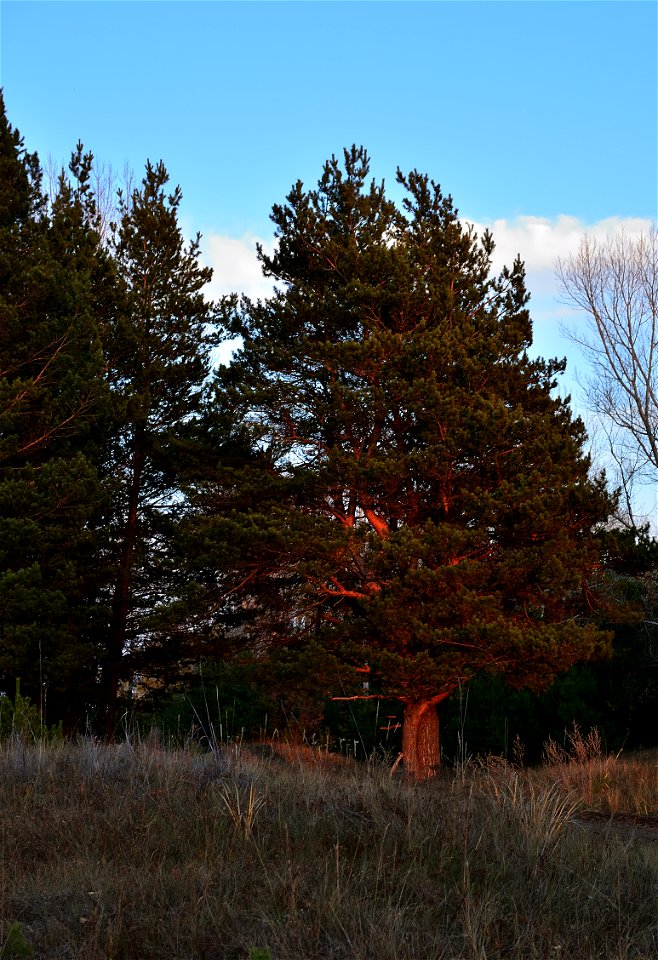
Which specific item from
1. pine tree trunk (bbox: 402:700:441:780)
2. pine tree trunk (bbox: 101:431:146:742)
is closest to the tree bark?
pine tree trunk (bbox: 402:700:441:780)

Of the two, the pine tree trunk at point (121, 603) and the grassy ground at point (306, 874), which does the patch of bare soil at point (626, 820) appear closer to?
the grassy ground at point (306, 874)

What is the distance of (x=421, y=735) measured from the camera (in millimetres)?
16031

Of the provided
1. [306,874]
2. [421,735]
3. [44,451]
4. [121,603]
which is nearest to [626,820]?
[421,735]

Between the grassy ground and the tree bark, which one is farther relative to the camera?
the tree bark

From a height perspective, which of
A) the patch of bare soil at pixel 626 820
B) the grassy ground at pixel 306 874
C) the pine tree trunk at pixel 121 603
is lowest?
the patch of bare soil at pixel 626 820

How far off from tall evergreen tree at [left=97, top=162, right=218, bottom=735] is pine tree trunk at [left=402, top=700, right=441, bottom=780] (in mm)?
5890

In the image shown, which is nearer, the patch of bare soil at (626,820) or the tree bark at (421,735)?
the patch of bare soil at (626,820)

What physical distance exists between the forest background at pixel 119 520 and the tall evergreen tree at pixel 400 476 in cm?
112

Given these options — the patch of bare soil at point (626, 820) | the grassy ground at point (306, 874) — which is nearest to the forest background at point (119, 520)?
the patch of bare soil at point (626, 820)

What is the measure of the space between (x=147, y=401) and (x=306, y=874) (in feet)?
51.1

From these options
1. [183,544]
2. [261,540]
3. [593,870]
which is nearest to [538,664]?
[261,540]

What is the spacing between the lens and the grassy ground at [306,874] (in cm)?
353

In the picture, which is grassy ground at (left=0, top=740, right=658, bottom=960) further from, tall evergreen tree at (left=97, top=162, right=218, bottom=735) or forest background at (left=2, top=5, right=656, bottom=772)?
tall evergreen tree at (left=97, top=162, right=218, bottom=735)

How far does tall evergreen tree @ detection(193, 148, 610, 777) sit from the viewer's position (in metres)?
14.4
